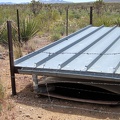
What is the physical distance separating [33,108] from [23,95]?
0.79 m

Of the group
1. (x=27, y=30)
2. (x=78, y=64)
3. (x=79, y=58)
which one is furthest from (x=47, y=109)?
(x=27, y=30)

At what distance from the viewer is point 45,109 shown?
18.5 feet

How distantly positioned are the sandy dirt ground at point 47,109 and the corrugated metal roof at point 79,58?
2.09 ft

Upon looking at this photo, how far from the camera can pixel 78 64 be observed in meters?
5.95

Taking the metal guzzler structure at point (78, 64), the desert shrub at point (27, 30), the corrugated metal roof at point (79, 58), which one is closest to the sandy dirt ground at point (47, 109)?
the metal guzzler structure at point (78, 64)

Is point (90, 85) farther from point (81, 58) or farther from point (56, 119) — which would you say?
point (56, 119)

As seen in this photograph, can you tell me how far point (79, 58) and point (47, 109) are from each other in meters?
1.37

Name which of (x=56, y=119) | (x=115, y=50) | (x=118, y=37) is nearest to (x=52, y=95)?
(x=56, y=119)

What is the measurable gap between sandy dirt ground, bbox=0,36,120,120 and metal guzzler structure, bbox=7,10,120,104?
0.57ft

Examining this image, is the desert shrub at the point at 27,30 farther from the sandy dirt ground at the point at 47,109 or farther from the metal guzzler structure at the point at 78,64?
the sandy dirt ground at the point at 47,109

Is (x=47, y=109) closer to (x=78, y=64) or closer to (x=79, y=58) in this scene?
Answer: (x=78, y=64)

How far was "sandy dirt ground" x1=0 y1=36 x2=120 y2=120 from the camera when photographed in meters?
5.25

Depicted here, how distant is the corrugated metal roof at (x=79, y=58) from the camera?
5.55 meters

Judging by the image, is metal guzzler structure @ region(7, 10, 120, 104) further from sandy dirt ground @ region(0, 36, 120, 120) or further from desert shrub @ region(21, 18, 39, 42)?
desert shrub @ region(21, 18, 39, 42)
